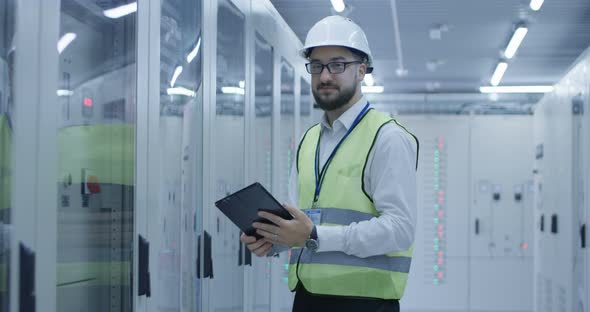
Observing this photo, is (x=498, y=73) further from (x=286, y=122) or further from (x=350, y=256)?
(x=350, y=256)

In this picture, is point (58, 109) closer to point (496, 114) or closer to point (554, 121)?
point (554, 121)

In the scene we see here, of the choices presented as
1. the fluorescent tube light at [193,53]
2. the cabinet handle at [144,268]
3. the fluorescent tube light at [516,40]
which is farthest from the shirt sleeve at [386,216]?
the fluorescent tube light at [516,40]

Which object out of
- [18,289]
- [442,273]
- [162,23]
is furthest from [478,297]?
[18,289]

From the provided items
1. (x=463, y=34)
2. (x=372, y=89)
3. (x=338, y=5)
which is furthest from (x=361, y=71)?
(x=372, y=89)

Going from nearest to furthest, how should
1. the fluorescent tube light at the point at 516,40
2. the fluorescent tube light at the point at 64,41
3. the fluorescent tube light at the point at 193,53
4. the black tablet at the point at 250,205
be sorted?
the fluorescent tube light at the point at 64,41 < the black tablet at the point at 250,205 < the fluorescent tube light at the point at 193,53 < the fluorescent tube light at the point at 516,40

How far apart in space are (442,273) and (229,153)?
8959 mm

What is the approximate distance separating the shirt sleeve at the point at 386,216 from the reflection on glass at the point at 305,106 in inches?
168

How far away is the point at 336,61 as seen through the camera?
2684 mm

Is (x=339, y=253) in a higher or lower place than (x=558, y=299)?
higher

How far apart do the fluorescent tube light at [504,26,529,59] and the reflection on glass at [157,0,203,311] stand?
5.14m

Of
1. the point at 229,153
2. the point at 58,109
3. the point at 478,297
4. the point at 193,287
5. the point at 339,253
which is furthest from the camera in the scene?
the point at 478,297

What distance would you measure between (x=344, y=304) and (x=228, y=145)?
1.81 metres

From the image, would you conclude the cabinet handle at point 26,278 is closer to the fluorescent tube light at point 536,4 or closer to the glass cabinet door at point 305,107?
the glass cabinet door at point 305,107

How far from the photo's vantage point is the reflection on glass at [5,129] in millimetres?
2062
